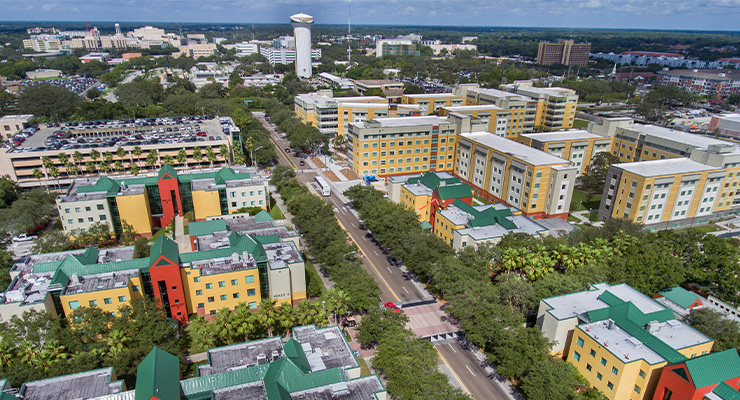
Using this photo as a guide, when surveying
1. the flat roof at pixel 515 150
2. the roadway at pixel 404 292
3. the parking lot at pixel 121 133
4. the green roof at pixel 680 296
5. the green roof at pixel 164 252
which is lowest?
the roadway at pixel 404 292

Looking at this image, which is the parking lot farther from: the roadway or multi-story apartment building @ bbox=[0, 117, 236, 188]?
the roadway

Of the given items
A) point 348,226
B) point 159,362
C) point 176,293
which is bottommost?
point 348,226

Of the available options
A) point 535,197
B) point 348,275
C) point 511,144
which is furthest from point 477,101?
point 348,275

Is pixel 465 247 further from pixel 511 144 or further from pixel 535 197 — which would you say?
pixel 511 144

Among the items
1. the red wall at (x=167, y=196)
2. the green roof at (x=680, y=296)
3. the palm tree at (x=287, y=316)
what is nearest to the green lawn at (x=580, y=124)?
the green roof at (x=680, y=296)

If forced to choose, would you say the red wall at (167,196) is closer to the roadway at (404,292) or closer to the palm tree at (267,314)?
the roadway at (404,292)

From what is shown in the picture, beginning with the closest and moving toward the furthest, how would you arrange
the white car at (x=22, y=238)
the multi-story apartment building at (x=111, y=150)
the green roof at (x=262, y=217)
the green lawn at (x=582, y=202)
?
the green roof at (x=262, y=217)
the white car at (x=22, y=238)
the green lawn at (x=582, y=202)
the multi-story apartment building at (x=111, y=150)

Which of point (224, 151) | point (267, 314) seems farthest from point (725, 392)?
point (224, 151)
